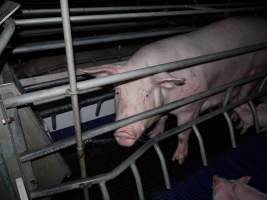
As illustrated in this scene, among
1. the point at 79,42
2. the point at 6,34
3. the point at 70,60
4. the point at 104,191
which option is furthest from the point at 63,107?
the point at 70,60

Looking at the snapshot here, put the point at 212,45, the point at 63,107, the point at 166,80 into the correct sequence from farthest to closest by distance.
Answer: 1. the point at 63,107
2. the point at 212,45
3. the point at 166,80

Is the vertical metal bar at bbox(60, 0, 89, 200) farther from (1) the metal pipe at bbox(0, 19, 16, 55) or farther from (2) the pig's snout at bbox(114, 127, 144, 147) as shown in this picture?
(2) the pig's snout at bbox(114, 127, 144, 147)

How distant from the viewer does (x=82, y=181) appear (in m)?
1.67

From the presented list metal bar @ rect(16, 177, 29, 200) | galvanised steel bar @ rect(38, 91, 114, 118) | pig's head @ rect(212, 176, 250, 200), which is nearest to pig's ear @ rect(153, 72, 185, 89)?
pig's head @ rect(212, 176, 250, 200)

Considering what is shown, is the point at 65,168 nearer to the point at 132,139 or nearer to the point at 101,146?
the point at 132,139

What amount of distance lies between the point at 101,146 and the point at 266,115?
222 cm

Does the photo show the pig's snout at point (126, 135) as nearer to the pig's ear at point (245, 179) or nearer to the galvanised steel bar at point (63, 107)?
the pig's ear at point (245, 179)

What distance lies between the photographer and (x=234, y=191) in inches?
86.2

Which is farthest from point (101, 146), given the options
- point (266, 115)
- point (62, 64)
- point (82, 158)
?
point (266, 115)

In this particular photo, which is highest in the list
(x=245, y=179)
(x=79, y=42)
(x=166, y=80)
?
(x=79, y=42)

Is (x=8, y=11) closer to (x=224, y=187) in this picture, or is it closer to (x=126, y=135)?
(x=126, y=135)

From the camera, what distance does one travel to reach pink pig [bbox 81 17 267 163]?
2.11 meters

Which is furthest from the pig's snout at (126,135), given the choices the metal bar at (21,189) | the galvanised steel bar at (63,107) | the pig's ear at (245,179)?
the galvanised steel bar at (63,107)

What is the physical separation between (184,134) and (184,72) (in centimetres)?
81
